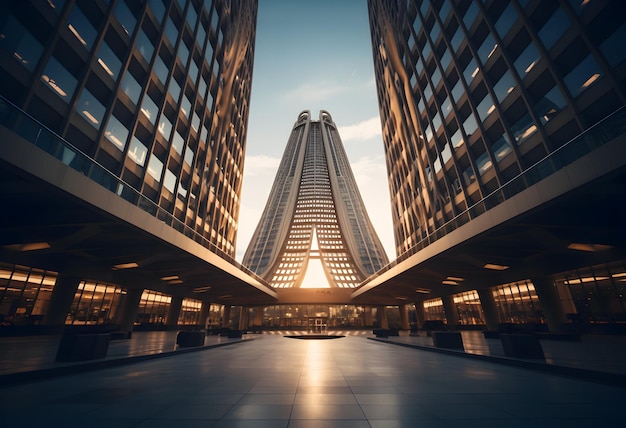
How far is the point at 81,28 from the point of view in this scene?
49.6 feet

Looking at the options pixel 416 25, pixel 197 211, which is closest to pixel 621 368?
pixel 197 211

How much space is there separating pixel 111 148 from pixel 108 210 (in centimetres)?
1057

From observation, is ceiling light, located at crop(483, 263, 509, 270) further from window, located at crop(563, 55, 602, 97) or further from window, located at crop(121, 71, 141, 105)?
window, located at crop(121, 71, 141, 105)

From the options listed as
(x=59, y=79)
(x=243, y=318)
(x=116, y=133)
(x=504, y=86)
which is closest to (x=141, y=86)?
(x=116, y=133)

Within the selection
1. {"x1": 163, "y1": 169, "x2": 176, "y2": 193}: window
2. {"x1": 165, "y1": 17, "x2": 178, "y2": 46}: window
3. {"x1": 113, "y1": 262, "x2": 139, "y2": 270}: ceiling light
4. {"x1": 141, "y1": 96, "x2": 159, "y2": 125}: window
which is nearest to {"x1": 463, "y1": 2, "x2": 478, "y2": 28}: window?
{"x1": 165, "y1": 17, "x2": 178, "y2": 46}: window

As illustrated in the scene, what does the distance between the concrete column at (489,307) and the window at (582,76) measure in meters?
18.7

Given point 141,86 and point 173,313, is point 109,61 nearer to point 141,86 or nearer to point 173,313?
point 141,86

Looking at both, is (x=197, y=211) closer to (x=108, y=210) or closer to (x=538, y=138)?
(x=108, y=210)

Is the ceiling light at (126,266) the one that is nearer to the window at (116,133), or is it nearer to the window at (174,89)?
the window at (116,133)

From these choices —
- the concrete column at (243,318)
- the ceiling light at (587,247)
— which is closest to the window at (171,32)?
the ceiling light at (587,247)

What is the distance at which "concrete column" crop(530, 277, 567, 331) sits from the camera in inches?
765

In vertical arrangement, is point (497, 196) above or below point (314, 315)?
above

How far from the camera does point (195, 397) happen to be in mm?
5680

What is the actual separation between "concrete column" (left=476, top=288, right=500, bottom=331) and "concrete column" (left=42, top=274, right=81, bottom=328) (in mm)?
35133
